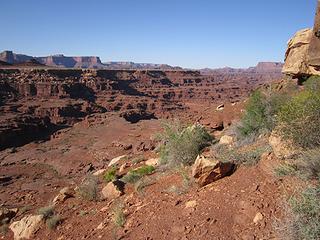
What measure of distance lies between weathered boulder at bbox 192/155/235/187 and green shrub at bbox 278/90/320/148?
143 cm

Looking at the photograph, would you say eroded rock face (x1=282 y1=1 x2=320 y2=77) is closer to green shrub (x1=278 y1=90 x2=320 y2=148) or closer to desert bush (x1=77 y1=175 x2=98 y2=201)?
green shrub (x1=278 y1=90 x2=320 y2=148)

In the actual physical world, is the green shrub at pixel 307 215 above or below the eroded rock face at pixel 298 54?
below

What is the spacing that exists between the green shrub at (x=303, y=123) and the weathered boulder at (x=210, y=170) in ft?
4.70

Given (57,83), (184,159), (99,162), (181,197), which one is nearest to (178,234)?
(181,197)

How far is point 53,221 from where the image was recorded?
29.6ft

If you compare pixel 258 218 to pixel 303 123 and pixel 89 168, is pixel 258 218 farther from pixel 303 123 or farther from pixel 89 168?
pixel 89 168

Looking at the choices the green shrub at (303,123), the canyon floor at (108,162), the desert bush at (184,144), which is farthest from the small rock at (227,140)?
the green shrub at (303,123)

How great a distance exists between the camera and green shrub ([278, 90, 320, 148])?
6523mm

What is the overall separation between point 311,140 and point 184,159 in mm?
4267

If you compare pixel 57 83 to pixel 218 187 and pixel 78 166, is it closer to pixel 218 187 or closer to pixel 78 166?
pixel 78 166

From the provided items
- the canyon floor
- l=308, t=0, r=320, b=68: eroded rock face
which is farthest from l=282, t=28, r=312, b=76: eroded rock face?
the canyon floor

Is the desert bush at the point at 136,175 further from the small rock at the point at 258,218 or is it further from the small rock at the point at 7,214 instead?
the small rock at the point at 258,218

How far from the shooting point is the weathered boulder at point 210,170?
7637 mm

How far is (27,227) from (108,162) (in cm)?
1654
